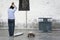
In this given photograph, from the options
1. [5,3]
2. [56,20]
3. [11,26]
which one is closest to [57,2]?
[56,20]

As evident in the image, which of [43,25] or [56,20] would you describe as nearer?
[43,25]

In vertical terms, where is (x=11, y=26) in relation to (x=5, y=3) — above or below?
below

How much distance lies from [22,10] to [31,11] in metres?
0.92

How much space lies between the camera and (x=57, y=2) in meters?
22.8

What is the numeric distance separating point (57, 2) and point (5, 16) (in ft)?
17.8

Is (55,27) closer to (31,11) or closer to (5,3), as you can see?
(31,11)

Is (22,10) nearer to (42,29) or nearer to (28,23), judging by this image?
(28,23)

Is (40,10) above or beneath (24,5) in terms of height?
beneath

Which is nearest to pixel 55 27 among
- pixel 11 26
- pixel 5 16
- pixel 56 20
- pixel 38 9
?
pixel 56 20

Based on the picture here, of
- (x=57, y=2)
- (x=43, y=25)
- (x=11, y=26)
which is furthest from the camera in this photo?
(x=57, y=2)

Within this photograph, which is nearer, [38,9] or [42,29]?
[42,29]

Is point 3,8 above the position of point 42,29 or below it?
above

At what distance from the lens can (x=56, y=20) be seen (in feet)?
75.3

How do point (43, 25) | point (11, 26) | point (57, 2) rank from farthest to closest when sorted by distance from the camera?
point (57, 2)
point (43, 25)
point (11, 26)
